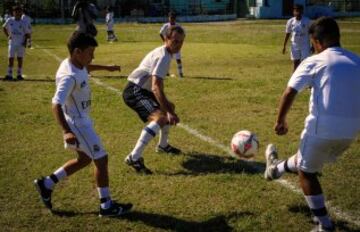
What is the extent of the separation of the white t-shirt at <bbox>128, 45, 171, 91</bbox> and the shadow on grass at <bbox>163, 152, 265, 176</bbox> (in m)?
1.32

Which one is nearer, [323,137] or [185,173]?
[323,137]

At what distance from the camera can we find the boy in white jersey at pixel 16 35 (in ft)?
51.8

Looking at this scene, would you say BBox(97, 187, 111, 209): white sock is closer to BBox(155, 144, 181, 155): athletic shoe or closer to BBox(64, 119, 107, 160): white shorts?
BBox(64, 119, 107, 160): white shorts

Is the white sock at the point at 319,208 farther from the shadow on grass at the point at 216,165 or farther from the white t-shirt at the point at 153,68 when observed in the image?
the white t-shirt at the point at 153,68

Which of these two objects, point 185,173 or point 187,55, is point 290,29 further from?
point 185,173

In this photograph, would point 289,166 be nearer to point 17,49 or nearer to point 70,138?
point 70,138

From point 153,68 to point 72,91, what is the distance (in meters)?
1.96

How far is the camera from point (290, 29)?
15633 mm

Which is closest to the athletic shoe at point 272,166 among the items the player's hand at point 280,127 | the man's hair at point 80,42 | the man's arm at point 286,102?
the player's hand at point 280,127

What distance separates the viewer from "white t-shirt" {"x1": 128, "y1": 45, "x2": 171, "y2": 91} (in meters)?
6.84

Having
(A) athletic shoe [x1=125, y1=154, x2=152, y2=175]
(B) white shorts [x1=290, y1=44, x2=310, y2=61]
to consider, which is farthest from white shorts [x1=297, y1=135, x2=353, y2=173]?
(B) white shorts [x1=290, y1=44, x2=310, y2=61]

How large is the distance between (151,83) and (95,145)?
221 cm

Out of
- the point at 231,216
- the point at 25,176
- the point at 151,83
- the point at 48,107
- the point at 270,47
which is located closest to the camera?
the point at 231,216

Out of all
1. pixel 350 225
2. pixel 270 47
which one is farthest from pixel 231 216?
pixel 270 47
